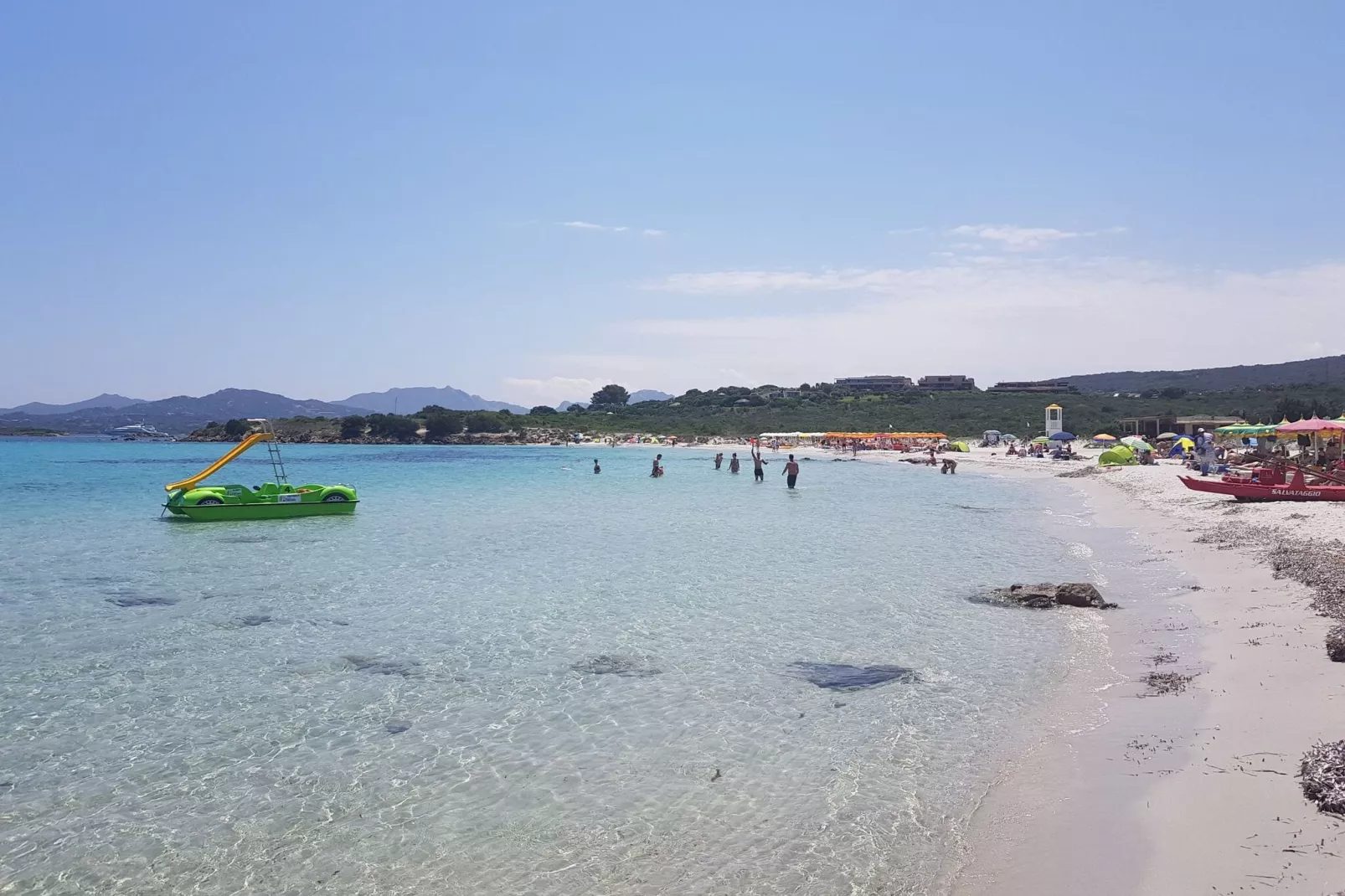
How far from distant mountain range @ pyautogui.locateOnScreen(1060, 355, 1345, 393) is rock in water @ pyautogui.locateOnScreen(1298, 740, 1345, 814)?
14560cm

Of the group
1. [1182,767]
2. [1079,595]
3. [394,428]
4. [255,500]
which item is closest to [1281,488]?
[1079,595]

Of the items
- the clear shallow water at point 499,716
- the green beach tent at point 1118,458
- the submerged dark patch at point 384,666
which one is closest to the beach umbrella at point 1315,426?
the clear shallow water at point 499,716

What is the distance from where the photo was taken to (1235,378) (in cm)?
16538

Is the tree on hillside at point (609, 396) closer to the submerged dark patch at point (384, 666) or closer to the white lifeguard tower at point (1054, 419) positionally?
the white lifeguard tower at point (1054, 419)

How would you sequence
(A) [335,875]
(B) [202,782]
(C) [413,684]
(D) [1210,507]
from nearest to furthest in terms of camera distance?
(A) [335,875] → (B) [202,782] → (C) [413,684] → (D) [1210,507]

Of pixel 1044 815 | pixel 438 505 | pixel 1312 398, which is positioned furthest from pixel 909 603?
pixel 1312 398

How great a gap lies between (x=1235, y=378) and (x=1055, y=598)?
18409 centimetres

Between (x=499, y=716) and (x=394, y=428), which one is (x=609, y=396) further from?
(x=499, y=716)

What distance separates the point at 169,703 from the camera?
28.8 feet

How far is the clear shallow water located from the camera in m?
5.69

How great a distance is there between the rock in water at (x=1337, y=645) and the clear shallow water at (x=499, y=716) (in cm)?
266

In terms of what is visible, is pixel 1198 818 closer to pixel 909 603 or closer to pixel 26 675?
pixel 909 603

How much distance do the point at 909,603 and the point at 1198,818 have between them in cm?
809

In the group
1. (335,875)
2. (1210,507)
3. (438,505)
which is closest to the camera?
(335,875)
